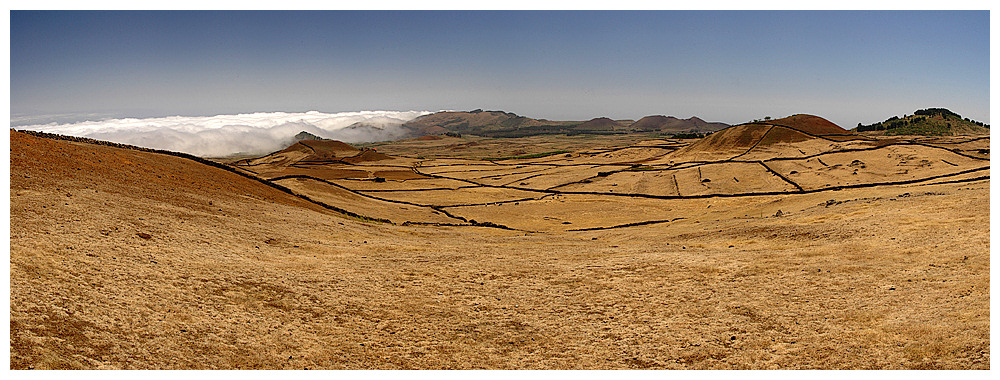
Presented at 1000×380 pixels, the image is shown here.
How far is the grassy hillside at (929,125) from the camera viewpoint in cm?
7456

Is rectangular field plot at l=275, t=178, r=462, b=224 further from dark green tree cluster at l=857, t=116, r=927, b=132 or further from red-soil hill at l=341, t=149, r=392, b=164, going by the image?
dark green tree cluster at l=857, t=116, r=927, b=132

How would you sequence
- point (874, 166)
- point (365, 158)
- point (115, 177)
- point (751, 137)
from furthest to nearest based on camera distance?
point (365, 158) < point (751, 137) < point (874, 166) < point (115, 177)

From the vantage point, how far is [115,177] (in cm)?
1499

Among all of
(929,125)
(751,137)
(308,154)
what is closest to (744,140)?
(751,137)

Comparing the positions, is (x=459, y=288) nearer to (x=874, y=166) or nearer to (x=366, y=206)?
(x=366, y=206)

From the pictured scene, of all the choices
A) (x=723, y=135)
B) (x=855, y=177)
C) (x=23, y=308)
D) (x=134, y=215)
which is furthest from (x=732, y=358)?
(x=723, y=135)

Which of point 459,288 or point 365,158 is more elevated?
point 365,158

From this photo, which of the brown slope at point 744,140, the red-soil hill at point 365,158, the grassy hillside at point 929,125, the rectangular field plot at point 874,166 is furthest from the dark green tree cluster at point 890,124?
the red-soil hill at point 365,158

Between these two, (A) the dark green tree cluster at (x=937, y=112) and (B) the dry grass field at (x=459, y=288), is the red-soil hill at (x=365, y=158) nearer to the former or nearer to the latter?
(B) the dry grass field at (x=459, y=288)

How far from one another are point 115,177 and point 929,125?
329 ft

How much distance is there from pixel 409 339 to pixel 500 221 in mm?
18160

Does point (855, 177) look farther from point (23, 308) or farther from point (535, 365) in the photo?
point (23, 308)

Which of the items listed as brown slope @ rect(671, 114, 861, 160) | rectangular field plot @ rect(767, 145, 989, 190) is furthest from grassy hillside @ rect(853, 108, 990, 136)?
rectangular field plot @ rect(767, 145, 989, 190)

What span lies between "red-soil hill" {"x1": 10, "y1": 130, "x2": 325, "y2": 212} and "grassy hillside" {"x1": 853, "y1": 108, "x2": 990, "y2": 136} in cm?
8729
